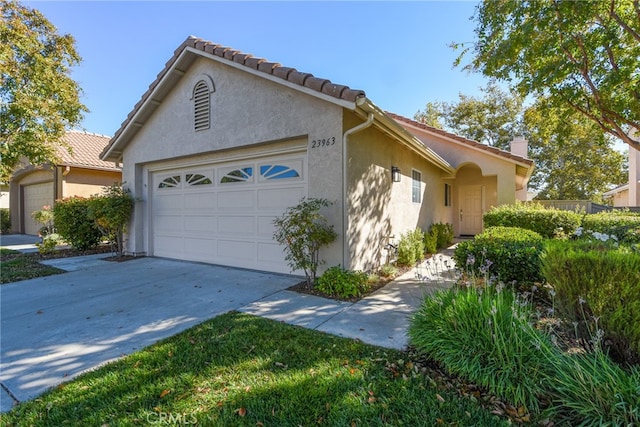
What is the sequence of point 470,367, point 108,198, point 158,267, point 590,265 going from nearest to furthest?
point 470,367 < point 590,265 < point 158,267 < point 108,198

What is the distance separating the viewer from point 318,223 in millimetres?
5930

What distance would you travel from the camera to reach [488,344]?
2.72 m

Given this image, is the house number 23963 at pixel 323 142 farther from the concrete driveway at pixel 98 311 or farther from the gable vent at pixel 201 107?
the gable vent at pixel 201 107

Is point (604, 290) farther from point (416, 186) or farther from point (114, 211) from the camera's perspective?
point (114, 211)

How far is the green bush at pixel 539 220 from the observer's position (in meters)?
8.97

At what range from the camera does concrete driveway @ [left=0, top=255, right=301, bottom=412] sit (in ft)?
10.6

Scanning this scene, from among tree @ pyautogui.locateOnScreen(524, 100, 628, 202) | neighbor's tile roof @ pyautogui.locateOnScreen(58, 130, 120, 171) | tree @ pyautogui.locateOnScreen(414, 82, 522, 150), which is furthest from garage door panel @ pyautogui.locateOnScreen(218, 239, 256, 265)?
tree @ pyautogui.locateOnScreen(524, 100, 628, 202)

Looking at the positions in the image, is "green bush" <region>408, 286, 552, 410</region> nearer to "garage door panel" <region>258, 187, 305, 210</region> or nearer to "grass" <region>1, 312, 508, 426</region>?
"grass" <region>1, 312, 508, 426</region>

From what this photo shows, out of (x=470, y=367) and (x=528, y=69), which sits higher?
(x=528, y=69)

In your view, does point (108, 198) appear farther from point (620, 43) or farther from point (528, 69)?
point (620, 43)

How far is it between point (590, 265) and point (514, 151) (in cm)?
1566

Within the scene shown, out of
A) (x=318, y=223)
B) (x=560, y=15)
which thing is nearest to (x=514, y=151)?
(x=560, y=15)

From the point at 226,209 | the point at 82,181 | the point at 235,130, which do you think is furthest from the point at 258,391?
the point at 82,181

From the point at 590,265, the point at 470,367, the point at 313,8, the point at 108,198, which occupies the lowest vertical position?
the point at 470,367
